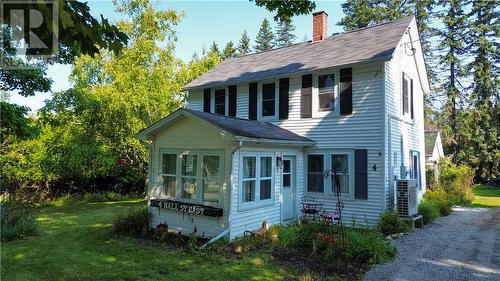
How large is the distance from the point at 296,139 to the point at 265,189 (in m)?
2.13

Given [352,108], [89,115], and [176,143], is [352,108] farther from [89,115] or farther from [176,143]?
[89,115]

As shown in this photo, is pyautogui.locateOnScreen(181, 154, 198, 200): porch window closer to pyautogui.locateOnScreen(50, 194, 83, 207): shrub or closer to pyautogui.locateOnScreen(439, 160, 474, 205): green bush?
pyautogui.locateOnScreen(50, 194, 83, 207): shrub

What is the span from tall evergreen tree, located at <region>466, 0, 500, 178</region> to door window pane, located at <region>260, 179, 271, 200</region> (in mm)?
26474

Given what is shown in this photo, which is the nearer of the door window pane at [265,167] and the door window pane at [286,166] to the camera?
the door window pane at [265,167]

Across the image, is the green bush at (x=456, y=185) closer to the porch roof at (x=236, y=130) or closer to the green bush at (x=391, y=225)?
the green bush at (x=391, y=225)

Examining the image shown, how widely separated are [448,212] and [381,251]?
818 centimetres

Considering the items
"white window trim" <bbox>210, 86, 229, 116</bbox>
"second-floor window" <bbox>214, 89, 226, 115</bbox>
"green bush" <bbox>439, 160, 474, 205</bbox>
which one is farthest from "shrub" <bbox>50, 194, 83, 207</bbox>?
"green bush" <bbox>439, 160, 474, 205</bbox>

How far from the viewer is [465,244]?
8.97 m

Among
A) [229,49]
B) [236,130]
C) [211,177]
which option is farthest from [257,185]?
[229,49]

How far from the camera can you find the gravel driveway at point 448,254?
21.6ft

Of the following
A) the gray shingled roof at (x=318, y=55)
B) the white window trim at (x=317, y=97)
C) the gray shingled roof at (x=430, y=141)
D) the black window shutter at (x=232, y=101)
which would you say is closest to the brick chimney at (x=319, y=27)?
the gray shingled roof at (x=318, y=55)

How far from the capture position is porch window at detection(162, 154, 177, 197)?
10.5 m

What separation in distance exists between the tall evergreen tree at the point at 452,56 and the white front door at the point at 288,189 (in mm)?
25367


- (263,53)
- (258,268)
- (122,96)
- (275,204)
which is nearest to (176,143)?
Answer: (275,204)
